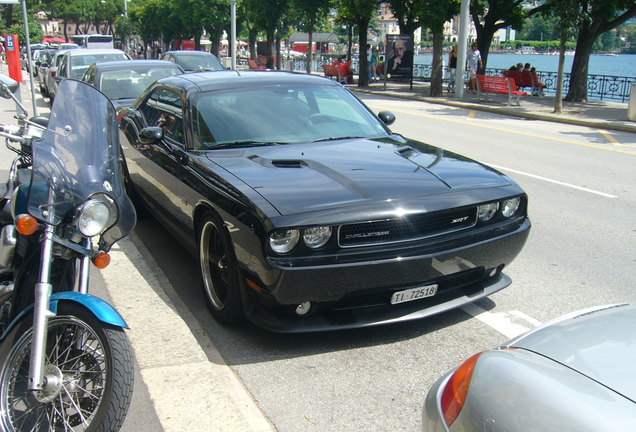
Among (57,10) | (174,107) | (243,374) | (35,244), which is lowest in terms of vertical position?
(243,374)

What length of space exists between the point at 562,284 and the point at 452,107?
17.4m

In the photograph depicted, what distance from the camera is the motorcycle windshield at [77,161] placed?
282 cm

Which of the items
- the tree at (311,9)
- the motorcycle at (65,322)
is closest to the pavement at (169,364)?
the motorcycle at (65,322)

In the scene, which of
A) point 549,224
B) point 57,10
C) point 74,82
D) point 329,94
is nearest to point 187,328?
point 74,82

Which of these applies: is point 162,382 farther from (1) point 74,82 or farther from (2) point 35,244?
(1) point 74,82

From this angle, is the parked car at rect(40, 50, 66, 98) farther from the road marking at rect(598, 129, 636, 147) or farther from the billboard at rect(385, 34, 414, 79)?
the billboard at rect(385, 34, 414, 79)

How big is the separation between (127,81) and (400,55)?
2031 centimetres

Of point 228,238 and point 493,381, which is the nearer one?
point 493,381

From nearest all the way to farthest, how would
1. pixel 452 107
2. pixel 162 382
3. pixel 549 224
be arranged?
pixel 162 382, pixel 549 224, pixel 452 107

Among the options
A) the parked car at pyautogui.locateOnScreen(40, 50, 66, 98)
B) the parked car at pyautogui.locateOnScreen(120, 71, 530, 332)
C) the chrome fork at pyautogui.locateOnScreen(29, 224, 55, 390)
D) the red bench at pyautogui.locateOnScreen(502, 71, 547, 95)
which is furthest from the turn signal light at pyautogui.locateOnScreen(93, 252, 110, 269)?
the red bench at pyautogui.locateOnScreen(502, 71, 547, 95)

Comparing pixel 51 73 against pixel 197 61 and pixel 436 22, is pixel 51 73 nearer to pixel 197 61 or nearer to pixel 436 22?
pixel 197 61

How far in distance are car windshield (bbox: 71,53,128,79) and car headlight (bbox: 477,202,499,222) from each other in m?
13.9

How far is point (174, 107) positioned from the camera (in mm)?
5691

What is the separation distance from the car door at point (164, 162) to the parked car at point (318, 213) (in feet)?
0.10
